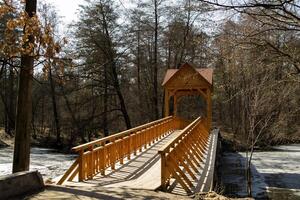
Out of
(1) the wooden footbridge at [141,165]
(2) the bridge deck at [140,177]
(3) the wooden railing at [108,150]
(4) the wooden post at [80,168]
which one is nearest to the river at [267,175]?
(1) the wooden footbridge at [141,165]

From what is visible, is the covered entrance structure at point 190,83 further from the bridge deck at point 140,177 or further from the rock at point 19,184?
the rock at point 19,184

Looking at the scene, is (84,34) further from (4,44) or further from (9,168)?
(4,44)

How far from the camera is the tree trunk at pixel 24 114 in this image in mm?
9766

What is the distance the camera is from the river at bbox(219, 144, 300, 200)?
1560cm

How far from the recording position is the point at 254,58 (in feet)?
29.0

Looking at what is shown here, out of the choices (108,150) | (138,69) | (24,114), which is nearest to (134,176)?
(108,150)

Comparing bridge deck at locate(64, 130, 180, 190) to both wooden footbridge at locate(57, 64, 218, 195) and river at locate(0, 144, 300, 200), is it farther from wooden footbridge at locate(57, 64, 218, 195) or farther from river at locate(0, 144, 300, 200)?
river at locate(0, 144, 300, 200)

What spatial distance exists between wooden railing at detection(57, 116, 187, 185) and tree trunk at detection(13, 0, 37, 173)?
47.0 inches

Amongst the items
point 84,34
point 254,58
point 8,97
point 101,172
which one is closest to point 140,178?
point 101,172

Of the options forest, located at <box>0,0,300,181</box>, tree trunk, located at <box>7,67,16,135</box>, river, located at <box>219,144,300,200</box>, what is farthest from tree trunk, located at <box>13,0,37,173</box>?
tree trunk, located at <box>7,67,16,135</box>

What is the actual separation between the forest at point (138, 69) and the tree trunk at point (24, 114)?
0.02 metres

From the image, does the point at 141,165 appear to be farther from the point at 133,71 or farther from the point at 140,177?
the point at 133,71

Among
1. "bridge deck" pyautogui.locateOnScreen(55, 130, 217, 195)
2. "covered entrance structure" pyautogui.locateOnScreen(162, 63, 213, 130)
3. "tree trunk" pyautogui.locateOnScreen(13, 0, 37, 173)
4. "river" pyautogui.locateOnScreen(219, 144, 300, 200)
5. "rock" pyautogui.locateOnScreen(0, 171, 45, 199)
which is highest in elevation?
"covered entrance structure" pyautogui.locateOnScreen(162, 63, 213, 130)

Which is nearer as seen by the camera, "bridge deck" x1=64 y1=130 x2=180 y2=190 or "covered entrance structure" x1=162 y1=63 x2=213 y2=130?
"bridge deck" x1=64 y1=130 x2=180 y2=190
